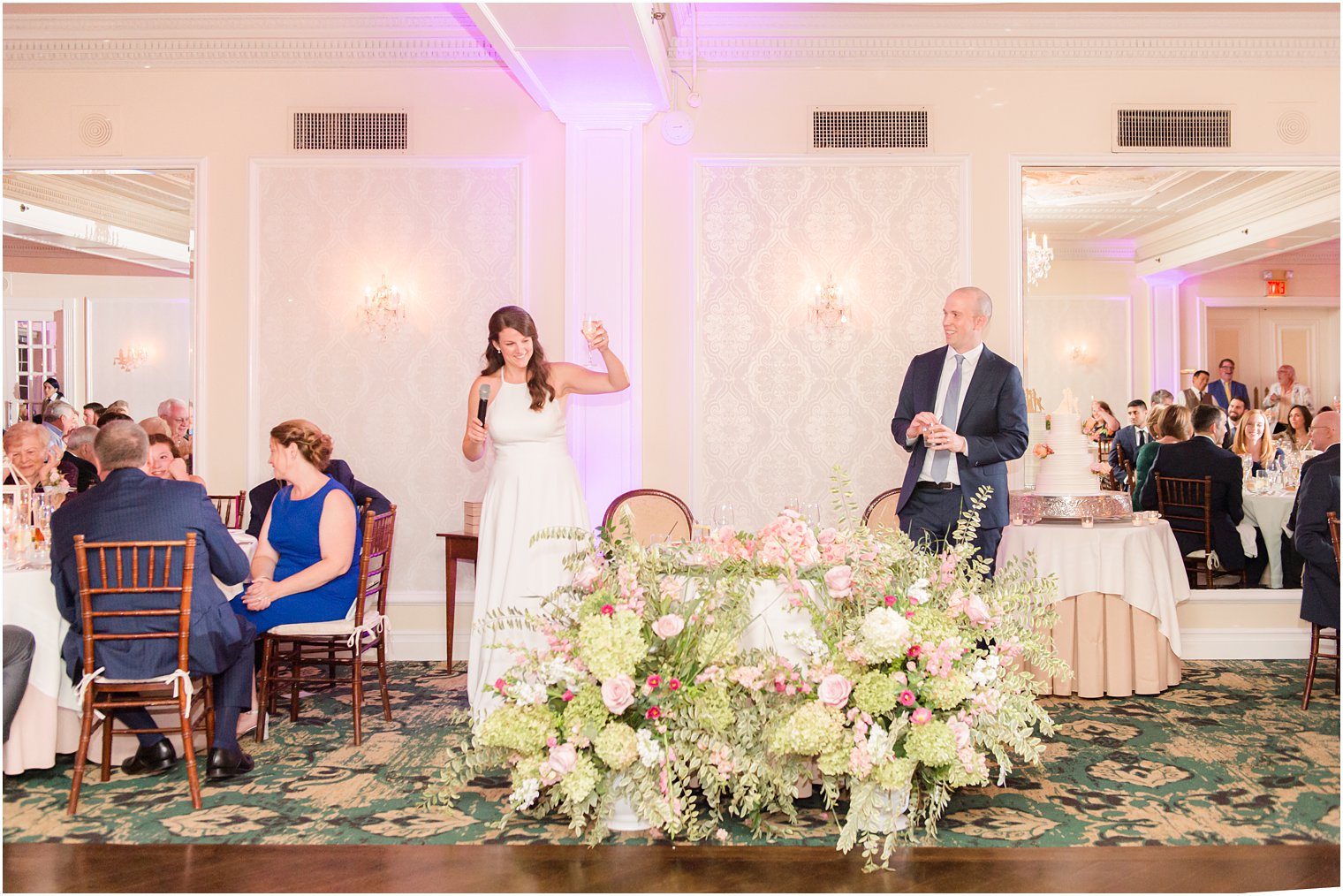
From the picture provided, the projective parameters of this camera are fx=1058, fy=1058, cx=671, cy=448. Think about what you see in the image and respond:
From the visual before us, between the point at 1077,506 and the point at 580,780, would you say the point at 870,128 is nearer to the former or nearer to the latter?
the point at 1077,506

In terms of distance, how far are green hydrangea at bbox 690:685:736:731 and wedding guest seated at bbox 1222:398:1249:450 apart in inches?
177

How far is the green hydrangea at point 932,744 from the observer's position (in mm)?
3068

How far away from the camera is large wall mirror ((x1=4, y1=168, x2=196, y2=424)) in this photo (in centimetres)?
636

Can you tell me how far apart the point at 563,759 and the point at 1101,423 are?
4441mm

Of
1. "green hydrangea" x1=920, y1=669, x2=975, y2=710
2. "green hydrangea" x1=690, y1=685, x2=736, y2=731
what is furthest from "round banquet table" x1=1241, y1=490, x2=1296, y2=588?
"green hydrangea" x1=690, y1=685, x2=736, y2=731

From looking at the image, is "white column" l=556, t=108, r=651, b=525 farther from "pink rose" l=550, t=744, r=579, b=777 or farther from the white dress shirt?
"pink rose" l=550, t=744, r=579, b=777

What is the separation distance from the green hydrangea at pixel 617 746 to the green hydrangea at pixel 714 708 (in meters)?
0.21

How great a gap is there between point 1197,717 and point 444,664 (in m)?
3.91

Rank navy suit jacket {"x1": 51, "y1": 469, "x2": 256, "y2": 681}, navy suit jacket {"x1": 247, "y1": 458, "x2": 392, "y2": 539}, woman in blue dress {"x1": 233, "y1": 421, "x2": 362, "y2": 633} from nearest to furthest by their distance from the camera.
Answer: navy suit jacket {"x1": 51, "y1": 469, "x2": 256, "y2": 681} < woman in blue dress {"x1": 233, "y1": 421, "x2": 362, "y2": 633} < navy suit jacket {"x1": 247, "y1": 458, "x2": 392, "y2": 539}

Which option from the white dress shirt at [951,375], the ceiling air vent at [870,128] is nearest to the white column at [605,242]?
the ceiling air vent at [870,128]

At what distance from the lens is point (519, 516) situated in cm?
445

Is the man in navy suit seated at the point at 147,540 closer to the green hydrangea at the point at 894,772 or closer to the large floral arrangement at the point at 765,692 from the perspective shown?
the large floral arrangement at the point at 765,692

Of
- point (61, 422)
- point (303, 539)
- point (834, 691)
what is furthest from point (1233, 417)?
point (61, 422)

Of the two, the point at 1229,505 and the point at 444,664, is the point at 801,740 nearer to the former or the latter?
the point at 444,664
